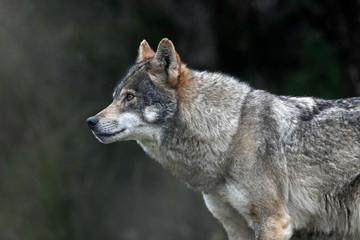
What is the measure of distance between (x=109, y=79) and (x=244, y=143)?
21.3 ft

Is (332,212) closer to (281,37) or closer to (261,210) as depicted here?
(261,210)

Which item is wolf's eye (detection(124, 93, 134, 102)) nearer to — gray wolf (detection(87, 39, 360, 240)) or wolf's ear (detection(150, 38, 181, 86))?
A: gray wolf (detection(87, 39, 360, 240))

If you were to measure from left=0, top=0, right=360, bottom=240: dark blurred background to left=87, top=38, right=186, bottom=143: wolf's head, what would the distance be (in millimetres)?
5524

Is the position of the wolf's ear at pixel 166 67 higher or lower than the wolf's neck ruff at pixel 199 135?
higher

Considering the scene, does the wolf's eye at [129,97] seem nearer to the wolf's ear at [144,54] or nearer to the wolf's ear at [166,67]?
the wolf's ear at [166,67]

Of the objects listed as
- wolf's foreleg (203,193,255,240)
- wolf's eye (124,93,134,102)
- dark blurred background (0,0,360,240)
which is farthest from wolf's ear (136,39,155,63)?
dark blurred background (0,0,360,240)

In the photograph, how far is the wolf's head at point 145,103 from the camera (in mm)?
5426

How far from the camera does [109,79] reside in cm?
1146

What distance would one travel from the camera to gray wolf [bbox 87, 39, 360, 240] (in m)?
5.34

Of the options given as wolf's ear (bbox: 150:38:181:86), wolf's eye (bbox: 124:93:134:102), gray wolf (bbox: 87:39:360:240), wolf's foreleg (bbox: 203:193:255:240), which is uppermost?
wolf's ear (bbox: 150:38:181:86)

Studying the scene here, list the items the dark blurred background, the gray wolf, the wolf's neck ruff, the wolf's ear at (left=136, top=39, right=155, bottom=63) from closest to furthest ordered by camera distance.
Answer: the gray wolf
the wolf's neck ruff
the wolf's ear at (left=136, top=39, right=155, bottom=63)
the dark blurred background

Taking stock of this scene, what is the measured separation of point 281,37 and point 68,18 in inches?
168

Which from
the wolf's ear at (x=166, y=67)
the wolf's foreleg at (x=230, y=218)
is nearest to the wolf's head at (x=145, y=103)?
the wolf's ear at (x=166, y=67)

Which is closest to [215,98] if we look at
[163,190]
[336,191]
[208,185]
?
[208,185]
